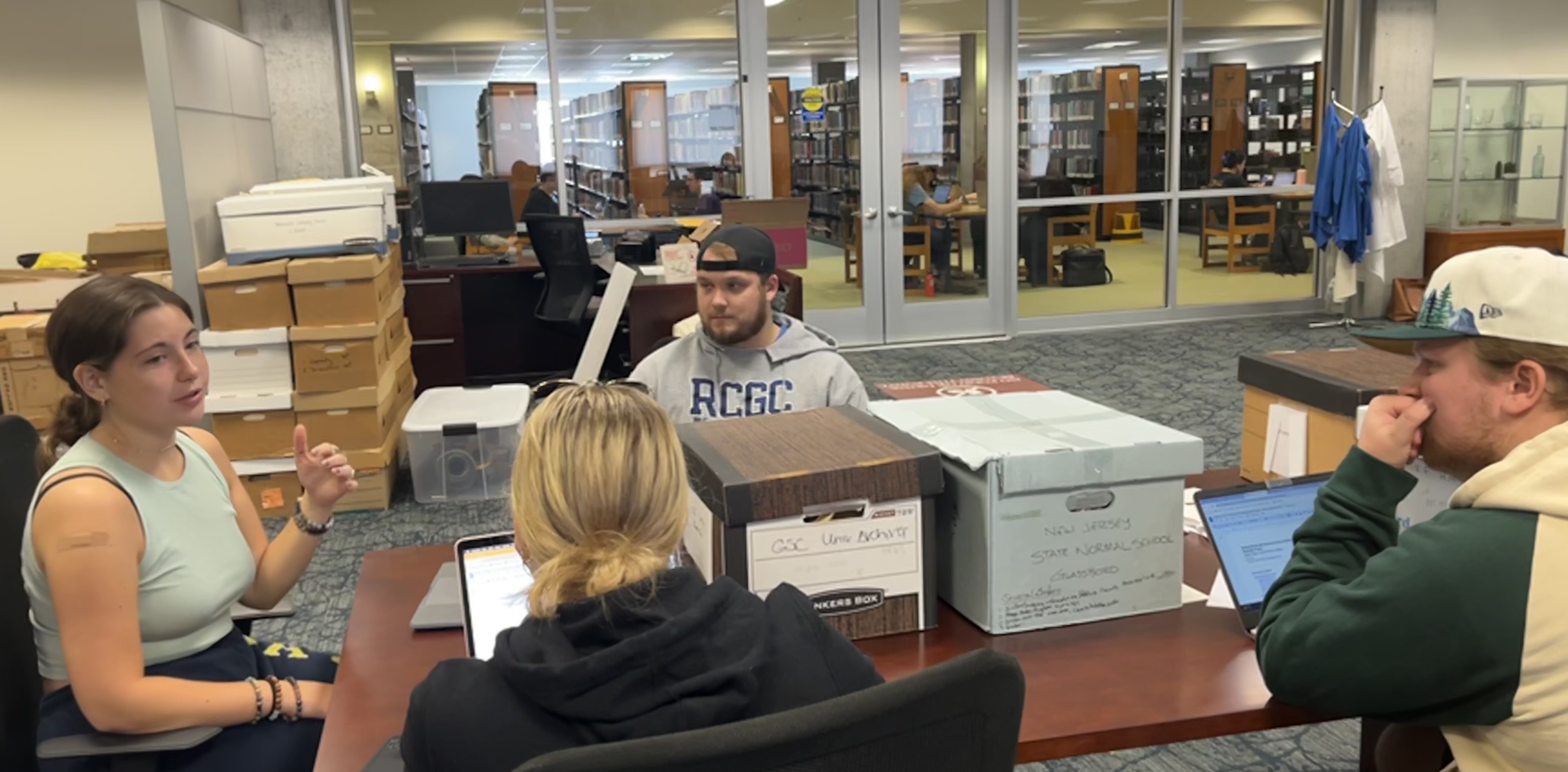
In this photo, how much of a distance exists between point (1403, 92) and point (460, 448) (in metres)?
6.89

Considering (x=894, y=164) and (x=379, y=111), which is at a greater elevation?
(x=379, y=111)

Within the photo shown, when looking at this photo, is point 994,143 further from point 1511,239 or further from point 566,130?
point 1511,239

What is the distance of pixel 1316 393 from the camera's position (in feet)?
6.98

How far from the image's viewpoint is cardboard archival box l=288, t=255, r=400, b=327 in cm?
440

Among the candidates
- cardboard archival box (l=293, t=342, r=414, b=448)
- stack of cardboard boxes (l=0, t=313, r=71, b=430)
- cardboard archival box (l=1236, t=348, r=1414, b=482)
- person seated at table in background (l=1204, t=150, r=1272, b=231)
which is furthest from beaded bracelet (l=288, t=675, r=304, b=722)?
person seated at table in background (l=1204, t=150, r=1272, b=231)

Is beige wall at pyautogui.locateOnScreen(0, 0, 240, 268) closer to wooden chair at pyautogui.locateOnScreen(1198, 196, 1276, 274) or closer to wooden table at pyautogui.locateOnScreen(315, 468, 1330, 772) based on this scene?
wooden table at pyautogui.locateOnScreen(315, 468, 1330, 772)

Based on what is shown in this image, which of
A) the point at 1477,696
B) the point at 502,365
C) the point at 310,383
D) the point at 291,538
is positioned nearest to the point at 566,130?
the point at 502,365

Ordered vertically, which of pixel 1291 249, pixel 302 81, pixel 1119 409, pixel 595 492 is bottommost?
pixel 1119 409

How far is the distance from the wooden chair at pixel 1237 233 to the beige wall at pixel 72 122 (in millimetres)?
6818

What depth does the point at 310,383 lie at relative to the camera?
175 inches

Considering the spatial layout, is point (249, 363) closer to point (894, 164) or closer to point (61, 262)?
point (61, 262)

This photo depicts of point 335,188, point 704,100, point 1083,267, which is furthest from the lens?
point 1083,267

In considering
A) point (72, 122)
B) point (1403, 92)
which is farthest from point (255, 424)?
point (1403, 92)

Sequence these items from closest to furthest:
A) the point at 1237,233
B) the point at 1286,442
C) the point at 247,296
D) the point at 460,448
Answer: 1. the point at 1286,442
2. the point at 247,296
3. the point at 460,448
4. the point at 1237,233
